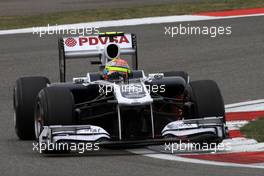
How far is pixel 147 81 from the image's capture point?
13453 millimetres

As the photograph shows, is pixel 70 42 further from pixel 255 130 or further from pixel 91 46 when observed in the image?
pixel 255 130

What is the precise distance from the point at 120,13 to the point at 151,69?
667 centimetres

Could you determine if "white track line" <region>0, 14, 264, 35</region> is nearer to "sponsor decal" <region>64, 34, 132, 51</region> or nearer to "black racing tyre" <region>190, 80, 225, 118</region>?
"sponsor decal" <region>64, 34, 132, 51</region>

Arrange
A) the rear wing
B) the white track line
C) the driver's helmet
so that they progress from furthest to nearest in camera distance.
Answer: the white track line → the rear wing → the driver's helmet

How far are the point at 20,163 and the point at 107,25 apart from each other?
44.1 feet

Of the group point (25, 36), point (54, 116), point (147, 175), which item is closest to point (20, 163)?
point (54, 116)

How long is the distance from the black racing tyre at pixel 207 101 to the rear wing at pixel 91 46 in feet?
6.97

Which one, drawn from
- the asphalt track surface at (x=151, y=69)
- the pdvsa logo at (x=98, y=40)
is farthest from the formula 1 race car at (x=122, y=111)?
the pdvsa logo at (x=98, y=40)

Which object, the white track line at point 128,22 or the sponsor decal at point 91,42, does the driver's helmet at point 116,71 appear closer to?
the sponsor decal at point 91,42

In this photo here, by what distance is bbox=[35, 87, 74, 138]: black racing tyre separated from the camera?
12.5 m

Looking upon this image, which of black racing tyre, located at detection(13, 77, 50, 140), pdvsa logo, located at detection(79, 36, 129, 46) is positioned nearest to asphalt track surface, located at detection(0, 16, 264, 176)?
black racing tyre, located at detection(13, 77, 50, 140)

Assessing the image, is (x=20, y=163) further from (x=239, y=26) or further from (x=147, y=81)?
(x=239, y=26)

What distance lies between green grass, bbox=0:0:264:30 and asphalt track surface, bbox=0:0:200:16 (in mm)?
876

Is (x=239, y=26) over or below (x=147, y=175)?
over
